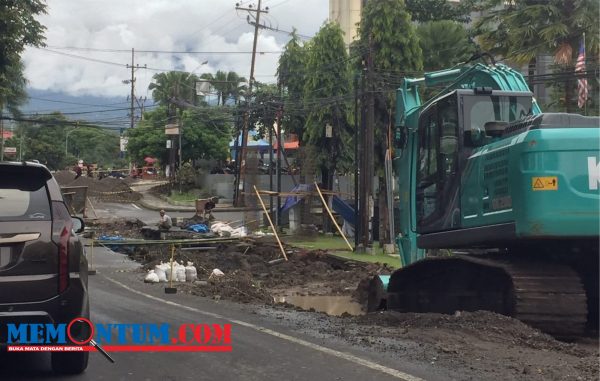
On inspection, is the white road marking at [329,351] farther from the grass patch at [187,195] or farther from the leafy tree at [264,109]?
the grass patch at [187,195]

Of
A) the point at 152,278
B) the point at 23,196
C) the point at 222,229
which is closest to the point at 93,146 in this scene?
the point at 222,229

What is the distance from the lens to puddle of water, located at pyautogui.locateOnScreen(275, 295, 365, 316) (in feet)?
41.4

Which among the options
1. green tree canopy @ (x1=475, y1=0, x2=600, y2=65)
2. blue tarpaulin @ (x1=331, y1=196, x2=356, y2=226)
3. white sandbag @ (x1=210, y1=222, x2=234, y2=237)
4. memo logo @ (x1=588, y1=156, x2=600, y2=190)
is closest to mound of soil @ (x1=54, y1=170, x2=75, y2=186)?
white sandbag @ (x1=210, y1=222, x2=234, y2=237)

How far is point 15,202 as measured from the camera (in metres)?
4.96

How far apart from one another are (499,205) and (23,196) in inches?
193

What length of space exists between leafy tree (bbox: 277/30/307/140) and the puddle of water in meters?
18.1

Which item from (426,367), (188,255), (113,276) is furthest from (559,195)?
(188,255)

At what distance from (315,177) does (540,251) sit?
21997mm

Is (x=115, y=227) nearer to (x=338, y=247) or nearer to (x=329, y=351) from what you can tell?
(x=338, y=247)

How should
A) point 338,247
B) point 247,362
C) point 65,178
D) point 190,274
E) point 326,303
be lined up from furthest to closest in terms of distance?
point 65,178, point 338,247, point 190,274, point 326,303, point 247,362

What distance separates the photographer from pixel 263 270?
18125mm

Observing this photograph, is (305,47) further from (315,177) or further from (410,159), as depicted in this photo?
(410,159)

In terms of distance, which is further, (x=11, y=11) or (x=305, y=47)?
Result: (x=305, y=47)

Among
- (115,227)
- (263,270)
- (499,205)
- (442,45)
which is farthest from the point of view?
(115,227)
